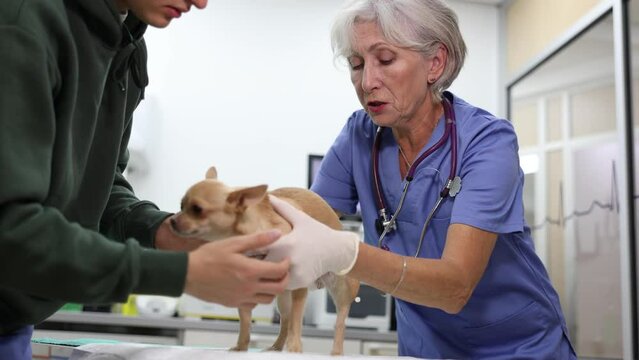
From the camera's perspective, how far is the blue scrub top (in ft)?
4.18

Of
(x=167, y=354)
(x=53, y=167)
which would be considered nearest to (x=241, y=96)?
(x=167, y=354)

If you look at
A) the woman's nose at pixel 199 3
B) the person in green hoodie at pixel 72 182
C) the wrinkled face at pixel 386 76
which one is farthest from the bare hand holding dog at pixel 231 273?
the wrinkled face at pixel 386 76

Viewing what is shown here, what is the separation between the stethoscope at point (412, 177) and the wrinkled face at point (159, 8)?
1.99 feet

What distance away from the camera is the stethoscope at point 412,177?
1344 millimetres

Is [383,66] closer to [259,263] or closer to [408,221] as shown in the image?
[408,221]

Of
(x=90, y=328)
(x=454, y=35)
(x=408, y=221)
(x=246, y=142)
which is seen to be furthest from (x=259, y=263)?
(x=246, y=142)

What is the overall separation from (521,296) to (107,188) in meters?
0.84

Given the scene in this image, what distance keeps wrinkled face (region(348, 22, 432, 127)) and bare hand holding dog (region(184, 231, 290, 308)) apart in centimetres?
61

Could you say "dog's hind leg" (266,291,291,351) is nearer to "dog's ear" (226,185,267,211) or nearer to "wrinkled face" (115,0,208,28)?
"dog's ear" (226,185,267,211)

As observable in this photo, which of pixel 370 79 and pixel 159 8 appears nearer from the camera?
pixel 159 8

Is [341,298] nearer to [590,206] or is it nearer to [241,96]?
[590,206]

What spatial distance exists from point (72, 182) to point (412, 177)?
755 mm

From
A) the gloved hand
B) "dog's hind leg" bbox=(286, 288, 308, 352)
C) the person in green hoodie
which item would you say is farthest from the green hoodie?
"dog's hind leg" bbox=(286, 288, 308, 352)

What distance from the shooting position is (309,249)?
102cm
